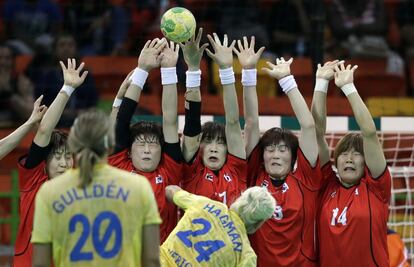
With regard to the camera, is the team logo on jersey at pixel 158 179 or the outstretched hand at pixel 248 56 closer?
the team logo on jersey at pixel 158 179

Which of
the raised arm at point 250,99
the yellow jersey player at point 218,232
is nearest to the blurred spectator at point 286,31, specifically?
the raised arm at point 250,99

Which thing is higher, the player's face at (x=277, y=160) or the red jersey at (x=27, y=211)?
the player's face at (x=277, y=160)

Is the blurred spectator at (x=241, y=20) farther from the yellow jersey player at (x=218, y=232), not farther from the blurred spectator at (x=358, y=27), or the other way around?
the yellow jersey player at (x=218, y=232)

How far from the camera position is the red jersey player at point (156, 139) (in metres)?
6.69

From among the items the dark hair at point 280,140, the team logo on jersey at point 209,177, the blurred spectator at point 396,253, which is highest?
the dark hair at point 280,140

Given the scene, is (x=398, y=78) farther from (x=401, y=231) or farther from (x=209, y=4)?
(x=401, y=231)

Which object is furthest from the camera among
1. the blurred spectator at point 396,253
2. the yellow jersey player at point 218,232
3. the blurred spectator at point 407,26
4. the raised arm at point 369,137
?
the blurred spectator at point 407,26

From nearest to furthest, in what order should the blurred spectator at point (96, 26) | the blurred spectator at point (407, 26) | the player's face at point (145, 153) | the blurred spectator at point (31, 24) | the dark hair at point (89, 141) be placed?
the dark hair at point (89, 141)
the player's face at point (145, 153)
the blurred spectator at point (31, 24)
the blurred spectator at point (96, 26)
the blurred spectator at point (407, 26)

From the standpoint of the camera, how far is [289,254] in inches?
266

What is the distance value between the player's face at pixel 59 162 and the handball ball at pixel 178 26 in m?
0.99

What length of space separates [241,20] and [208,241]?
5.71 m

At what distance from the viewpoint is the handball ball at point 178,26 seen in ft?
22.0

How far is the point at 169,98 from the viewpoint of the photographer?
675 cm

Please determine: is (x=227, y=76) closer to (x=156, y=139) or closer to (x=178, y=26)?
(x=178, y=26)
